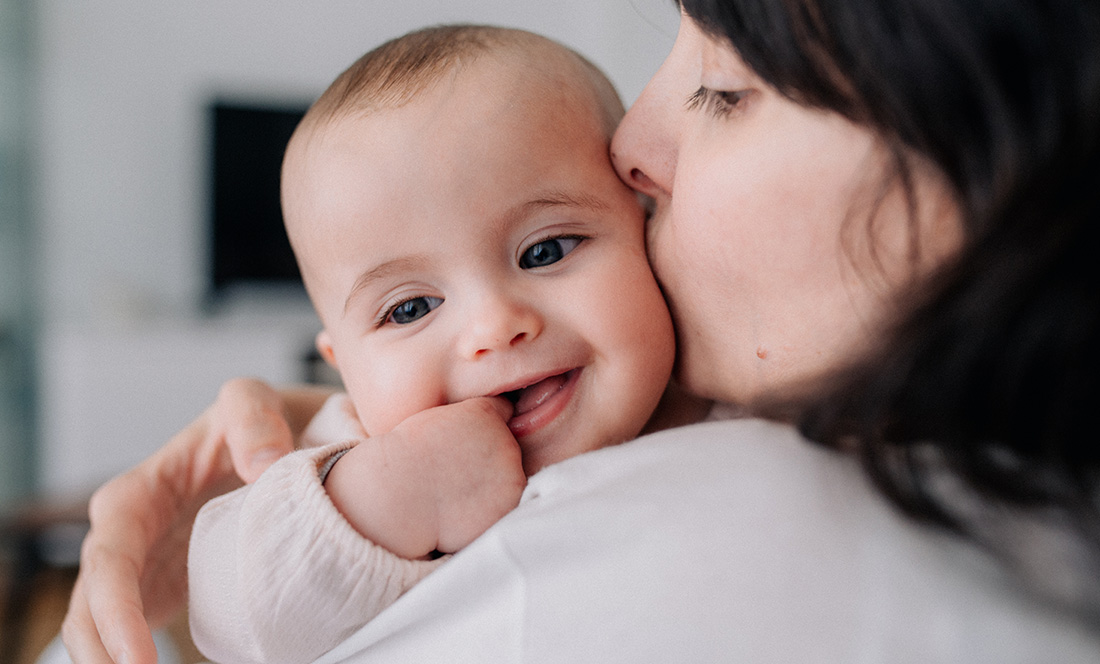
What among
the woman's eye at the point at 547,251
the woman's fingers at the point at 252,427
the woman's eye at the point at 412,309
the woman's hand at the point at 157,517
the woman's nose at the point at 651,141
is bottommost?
the woman's hand at the point at 157,517

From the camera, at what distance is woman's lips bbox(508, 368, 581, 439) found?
0.82m

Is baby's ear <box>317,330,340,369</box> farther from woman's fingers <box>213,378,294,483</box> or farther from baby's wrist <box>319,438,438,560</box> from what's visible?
baby's wrist <box>319,438,438,560</box>

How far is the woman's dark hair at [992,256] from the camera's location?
48 cm

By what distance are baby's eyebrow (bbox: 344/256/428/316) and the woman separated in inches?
12.1

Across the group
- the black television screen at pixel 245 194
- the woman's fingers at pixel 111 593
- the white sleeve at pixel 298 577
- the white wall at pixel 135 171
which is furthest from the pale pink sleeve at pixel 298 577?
the black television screen at pixel 245 194

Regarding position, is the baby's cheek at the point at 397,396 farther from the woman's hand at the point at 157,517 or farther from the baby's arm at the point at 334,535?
the woman's hand at the point at 157,517

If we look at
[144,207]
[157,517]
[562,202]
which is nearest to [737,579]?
[562,202]

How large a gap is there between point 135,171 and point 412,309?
14.1 ft

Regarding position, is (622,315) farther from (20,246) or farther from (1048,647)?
(20,246)

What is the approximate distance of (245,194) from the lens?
4562 mm

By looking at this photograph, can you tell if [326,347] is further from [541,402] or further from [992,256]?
[992,256]

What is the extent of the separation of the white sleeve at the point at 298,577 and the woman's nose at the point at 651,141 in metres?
0.45

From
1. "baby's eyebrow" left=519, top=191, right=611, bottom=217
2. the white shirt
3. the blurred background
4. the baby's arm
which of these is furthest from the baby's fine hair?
the blurred background

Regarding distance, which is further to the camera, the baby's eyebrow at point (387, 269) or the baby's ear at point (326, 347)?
the baby's ear at point (326, 347)
